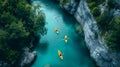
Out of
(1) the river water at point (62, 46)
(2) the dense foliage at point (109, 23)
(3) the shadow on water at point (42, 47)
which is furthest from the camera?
(3) the shadow on water at point (42, 47)

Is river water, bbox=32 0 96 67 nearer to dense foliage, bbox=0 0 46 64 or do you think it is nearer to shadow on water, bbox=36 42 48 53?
shadow on water, bbox=36 42 48 53

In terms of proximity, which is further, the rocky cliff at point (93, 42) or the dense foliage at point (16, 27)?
the dense foliage at point (16, 27)

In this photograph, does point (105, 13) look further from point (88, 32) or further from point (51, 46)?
point (51, 46)

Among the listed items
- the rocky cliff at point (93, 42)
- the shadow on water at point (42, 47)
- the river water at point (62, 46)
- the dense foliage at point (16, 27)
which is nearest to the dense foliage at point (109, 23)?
the rocky cliff at point (93, 42)

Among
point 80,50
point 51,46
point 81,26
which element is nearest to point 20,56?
point 51,46

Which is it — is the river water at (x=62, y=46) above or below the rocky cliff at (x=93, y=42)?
below

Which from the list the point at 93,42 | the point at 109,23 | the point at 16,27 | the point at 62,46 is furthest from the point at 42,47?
the point at 109,23

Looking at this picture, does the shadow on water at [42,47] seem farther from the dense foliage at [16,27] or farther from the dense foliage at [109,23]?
the dense foliage at [109,23]
